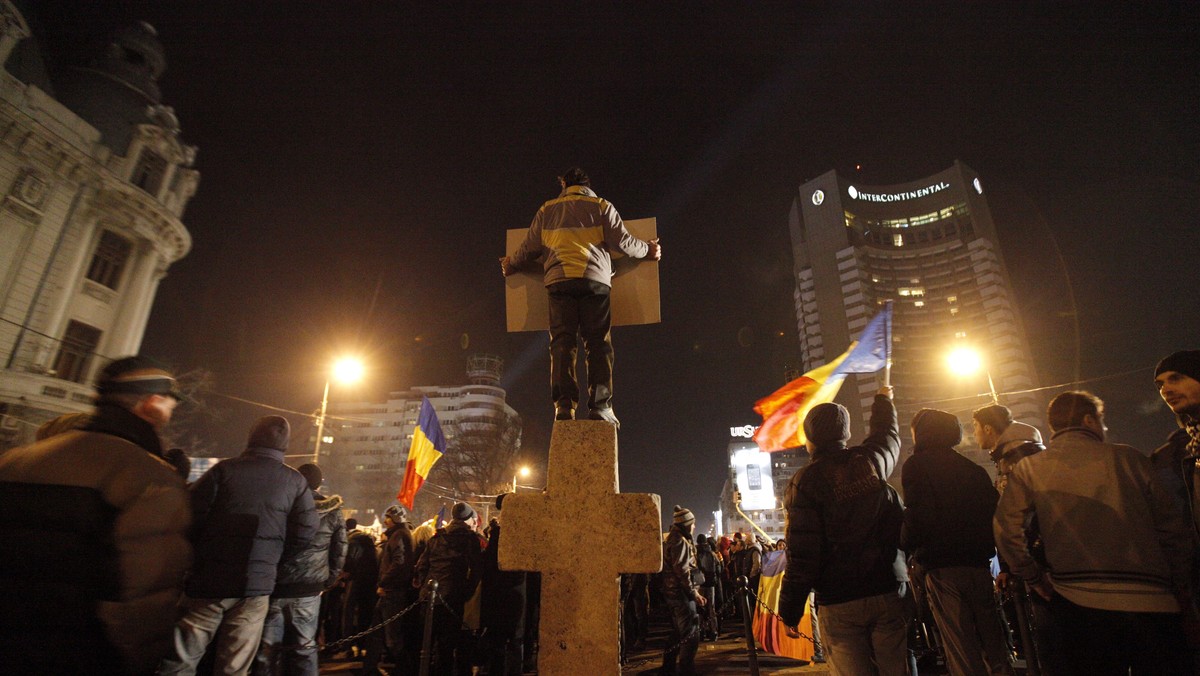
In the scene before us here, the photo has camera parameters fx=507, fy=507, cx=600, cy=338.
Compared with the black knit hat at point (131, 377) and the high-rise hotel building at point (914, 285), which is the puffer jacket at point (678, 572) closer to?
the black knit hat at point (131, 377)

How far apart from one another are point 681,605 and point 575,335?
16.4 ft

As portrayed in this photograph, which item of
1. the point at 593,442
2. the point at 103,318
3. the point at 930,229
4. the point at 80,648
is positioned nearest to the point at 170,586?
the point at 80,648

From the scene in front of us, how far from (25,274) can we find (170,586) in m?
32.0

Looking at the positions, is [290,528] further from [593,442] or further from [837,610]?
[837,610]

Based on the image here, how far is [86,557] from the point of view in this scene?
1972mm

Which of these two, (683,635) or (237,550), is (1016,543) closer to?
(683,635)

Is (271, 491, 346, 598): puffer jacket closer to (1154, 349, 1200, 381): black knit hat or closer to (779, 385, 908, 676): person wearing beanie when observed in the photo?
(779, 385, 908, 676): person wearing beanie

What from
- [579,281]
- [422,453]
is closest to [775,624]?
[579,281]

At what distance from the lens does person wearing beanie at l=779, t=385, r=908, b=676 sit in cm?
339

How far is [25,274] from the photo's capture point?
74.8 feet

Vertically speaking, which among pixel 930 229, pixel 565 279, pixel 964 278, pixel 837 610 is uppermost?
pixel 930 229

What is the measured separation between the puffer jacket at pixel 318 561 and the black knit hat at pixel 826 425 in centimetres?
466

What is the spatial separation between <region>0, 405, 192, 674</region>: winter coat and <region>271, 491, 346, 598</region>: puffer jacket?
121 inches

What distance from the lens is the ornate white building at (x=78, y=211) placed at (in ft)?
72.9
